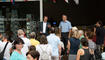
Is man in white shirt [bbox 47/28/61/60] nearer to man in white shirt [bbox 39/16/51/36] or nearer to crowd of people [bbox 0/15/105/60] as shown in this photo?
crowd of people [bbox 0/15/105/60]

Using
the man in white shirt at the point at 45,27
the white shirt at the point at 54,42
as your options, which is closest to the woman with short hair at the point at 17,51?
the white shirt at the point at 54,42

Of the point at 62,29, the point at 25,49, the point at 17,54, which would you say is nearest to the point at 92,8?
the point at 62,29

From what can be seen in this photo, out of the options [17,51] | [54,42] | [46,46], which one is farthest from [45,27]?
[17,51]

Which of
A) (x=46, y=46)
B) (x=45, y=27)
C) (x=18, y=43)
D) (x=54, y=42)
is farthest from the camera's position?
(x=45, y=27)

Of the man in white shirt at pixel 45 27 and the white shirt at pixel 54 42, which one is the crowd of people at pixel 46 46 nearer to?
the white shirt at pixel 54 42

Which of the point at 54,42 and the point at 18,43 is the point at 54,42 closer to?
the point at 54,42

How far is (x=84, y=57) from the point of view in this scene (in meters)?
7.32

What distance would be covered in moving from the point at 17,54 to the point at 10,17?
10.1m

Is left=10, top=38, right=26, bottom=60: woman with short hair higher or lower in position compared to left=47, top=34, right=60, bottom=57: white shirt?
higher

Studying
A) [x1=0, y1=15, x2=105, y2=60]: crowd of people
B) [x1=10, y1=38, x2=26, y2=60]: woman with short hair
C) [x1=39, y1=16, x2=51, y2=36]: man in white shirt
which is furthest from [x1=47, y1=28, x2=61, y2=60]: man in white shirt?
[x1=39, y1=16, x2=51, y2=36]: man in white shirt

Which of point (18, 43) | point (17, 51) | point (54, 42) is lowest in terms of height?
point (54, 42)

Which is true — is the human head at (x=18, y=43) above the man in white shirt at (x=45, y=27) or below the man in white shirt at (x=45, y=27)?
above

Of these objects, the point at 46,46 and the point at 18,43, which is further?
the point at 46,46

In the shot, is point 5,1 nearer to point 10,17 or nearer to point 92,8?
point 10,17
